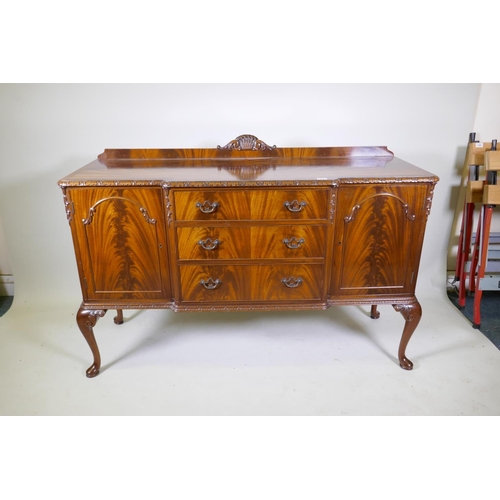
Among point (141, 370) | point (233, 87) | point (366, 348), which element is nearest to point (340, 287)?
point (366, 348)

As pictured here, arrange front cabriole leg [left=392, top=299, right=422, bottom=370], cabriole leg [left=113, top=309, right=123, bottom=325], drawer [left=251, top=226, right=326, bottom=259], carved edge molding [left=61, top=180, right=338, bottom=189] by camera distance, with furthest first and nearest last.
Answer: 1. cabriole leg [left=113, top=309, right=123, bottom=325]
2. front cabriole leg [left=392, top=299, right=422, bottom=370]
3. drawer [left=251, top=226, right=326, bottom=259]
4. carved edge molding [left=61, top=180, right=338, bottom=189]

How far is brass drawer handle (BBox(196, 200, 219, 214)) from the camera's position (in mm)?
1877

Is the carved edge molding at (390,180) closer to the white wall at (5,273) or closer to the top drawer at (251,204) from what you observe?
the top drawer at (251,204)

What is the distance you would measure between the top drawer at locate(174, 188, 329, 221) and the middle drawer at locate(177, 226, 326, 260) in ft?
0.19

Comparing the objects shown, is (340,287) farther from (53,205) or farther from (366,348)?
(53,205)

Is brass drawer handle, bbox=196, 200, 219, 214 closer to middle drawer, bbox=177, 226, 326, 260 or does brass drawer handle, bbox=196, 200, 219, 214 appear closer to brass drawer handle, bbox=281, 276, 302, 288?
middle drawer, bbox=177, 226, 326, 260

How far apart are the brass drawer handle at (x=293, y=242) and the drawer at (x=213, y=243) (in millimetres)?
189

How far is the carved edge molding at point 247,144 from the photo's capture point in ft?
7.82

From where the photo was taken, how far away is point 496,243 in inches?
113

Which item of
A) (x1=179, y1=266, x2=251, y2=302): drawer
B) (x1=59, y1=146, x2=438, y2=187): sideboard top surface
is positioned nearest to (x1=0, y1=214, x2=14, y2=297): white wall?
(x1=59, y1=146, x2=438, y2=187): sideboard top surface

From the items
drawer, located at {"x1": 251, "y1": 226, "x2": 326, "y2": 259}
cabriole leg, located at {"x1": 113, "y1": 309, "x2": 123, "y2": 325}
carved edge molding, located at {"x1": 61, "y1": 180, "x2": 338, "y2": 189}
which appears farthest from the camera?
cabriole leg, located at {"x1": 113, "y1": 309, "x2": 123, "y2": 325}

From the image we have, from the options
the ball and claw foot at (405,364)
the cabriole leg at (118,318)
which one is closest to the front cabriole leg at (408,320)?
the ball and claw foot at (405,364)

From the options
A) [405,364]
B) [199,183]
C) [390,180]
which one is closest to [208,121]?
[199,183]

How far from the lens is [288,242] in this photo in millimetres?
1957
